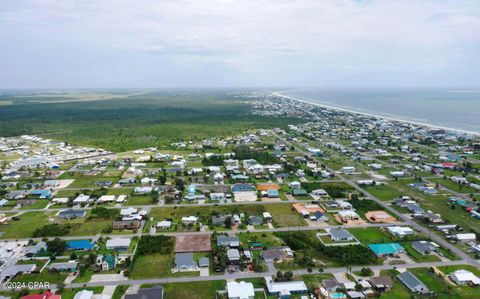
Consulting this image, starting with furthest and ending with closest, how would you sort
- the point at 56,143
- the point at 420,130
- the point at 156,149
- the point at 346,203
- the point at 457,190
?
the point at 420,130, the point at 56,143, the point at 156,149, the point at 457,190, the point at 346,203

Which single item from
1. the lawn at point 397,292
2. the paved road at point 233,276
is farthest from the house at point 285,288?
the lawn at point 397,292

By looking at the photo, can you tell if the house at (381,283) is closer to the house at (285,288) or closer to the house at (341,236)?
the house at (285,288)

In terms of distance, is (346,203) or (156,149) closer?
(346,203)

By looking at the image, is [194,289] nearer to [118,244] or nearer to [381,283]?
[118,244]

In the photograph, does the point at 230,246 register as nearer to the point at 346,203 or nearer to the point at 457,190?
the point at 346,203

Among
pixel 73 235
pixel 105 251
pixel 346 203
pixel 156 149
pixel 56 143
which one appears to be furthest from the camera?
pixel 56 143

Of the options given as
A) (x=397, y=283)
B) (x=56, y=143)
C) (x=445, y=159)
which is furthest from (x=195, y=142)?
(x=397, y=283)
